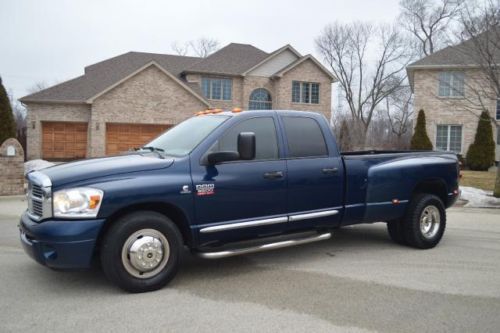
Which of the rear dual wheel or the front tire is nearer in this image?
the front tire

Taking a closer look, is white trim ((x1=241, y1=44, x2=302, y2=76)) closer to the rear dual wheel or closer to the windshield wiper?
the rear dual wheel

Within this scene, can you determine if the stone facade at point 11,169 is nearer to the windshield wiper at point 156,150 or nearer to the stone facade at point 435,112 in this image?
the windshield wiper at point 156,150

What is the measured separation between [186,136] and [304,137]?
5.05 ft

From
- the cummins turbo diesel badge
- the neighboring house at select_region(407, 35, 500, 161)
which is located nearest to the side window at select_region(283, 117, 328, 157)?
the cummins turbo diesel badge

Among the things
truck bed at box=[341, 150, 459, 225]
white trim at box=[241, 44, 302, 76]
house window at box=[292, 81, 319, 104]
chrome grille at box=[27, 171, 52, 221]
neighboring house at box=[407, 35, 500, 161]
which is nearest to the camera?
chrome grille at box=[27, 171, 52, 221]

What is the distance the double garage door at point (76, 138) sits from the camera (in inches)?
964

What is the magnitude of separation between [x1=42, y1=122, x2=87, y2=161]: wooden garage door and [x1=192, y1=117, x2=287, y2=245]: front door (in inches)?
849

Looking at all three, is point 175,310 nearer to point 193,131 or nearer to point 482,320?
point 193,131

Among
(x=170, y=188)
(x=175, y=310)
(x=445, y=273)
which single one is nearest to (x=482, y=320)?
(x=445, y=273)

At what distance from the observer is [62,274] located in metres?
5.26

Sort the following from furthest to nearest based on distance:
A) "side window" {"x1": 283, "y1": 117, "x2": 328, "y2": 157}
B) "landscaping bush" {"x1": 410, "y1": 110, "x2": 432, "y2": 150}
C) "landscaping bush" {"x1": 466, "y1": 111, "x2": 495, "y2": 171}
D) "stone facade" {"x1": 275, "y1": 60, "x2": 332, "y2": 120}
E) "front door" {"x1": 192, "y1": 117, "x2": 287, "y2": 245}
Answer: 1. "stone facade" {"x1": 275, "y1": 60, "x2": 332, "y2": 120}
2. "landscaping bush" {"x1": 410, "y1": 110, "x2": 432, "y2": 150}
3. "landscaping bush" {"x1": 466, "y1": 111, "x2": 495, "y2": 171}
4. "side window" {"x1": 283, "y1": 117, "x2": 328, "y2": 157}
5. "front door" {"x1": 192, "y1": 117, "x2": 287, "y2": 245}

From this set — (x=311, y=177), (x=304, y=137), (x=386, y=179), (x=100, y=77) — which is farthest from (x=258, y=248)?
(x=100, y=77)

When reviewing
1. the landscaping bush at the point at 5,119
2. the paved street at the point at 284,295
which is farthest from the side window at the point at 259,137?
the landscaping bush at the point at 5,119

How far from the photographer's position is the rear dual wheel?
21.7 feet
